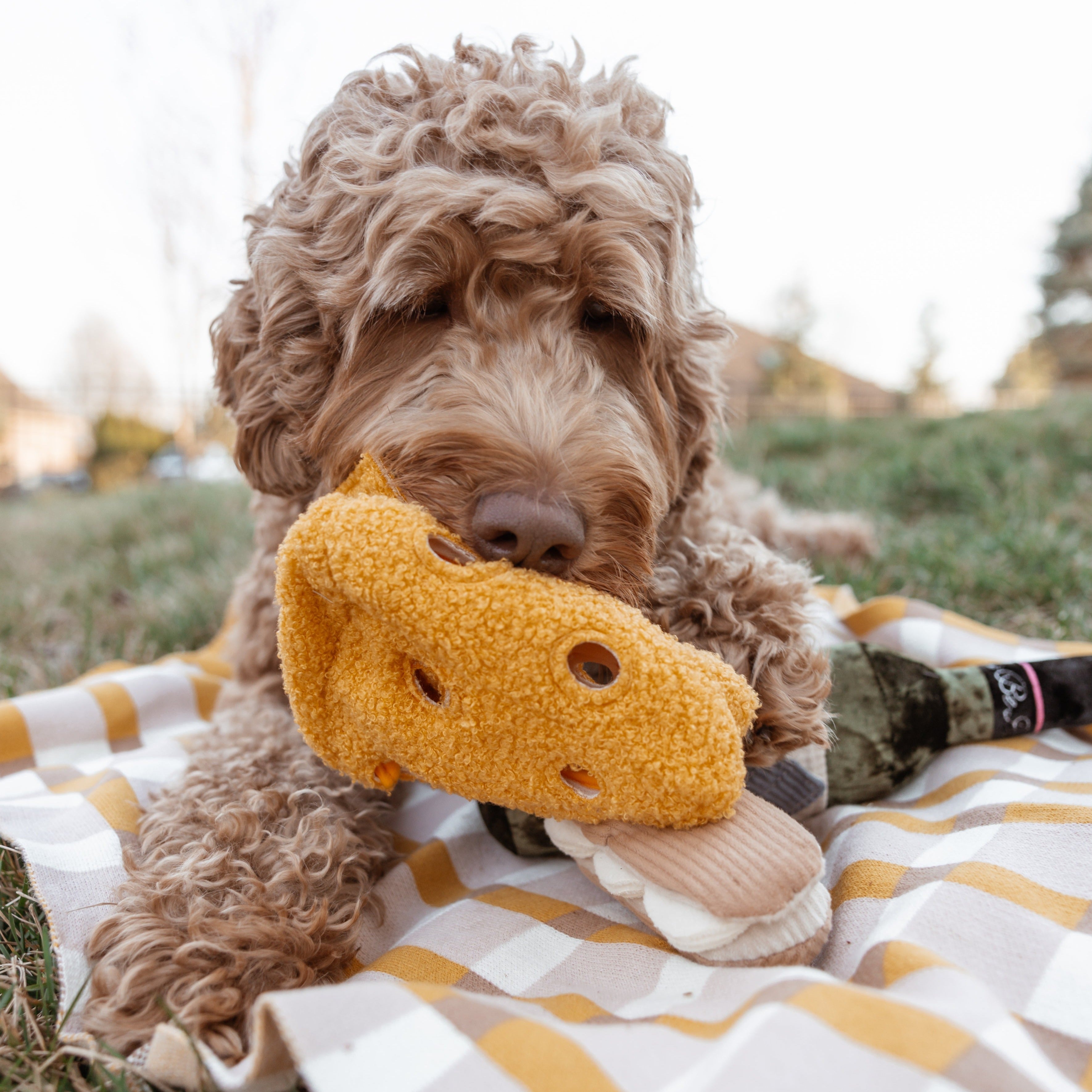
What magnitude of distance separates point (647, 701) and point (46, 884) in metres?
1.20

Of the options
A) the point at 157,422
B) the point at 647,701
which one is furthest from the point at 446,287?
the point at 157,422

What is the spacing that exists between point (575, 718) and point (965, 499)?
4.15 meters

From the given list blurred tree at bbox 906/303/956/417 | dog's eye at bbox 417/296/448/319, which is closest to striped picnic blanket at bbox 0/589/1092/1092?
dog's eye at bbox 417/296/448/319

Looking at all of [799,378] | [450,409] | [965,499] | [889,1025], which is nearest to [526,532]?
[450,409]

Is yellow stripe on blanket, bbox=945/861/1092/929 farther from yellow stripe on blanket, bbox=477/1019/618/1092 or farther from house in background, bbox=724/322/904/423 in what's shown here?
house in background, bbox=724/322/904/423

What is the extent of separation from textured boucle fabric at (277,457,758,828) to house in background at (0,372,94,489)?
22.6 metres

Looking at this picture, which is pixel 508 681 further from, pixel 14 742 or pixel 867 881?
pixel 14 742

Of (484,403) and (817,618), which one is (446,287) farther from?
(817,618)

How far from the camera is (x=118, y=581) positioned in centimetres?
454

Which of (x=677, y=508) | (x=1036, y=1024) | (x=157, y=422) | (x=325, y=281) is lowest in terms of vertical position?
(x=157, y=422)

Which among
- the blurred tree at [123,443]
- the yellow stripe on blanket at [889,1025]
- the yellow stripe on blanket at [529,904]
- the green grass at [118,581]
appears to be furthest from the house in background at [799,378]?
the yellow stripe on blanket at [889,1025]

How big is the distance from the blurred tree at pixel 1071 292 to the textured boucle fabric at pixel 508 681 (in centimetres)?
2678

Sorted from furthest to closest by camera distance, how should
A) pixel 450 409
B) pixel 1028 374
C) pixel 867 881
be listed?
pixel 1028 374 → pixel 450 409 → pixel 867 881

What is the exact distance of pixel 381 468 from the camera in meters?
1.58
